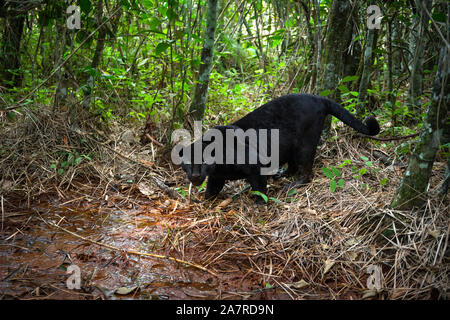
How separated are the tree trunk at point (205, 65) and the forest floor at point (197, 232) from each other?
3.14ft

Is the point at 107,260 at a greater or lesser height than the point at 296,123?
lesser

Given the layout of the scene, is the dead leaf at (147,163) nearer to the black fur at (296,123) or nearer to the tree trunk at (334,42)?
the black fur at (296,123)

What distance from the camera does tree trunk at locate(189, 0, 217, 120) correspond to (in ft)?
12.1

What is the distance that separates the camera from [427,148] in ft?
6.52

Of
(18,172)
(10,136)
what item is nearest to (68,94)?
(10,136)

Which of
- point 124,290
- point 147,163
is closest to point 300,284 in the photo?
point 124,290

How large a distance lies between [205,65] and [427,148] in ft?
8.88

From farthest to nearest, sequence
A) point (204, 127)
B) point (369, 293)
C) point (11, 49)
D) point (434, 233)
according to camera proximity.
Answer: point (11, 49), point (204, 127), point (434, 233), point (369, 293)

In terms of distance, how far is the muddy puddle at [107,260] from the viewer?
1.88 m

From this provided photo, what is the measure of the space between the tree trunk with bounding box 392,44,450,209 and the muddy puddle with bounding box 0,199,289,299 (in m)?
1.12

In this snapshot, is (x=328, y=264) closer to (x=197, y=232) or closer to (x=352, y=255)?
(x=352, y=255)

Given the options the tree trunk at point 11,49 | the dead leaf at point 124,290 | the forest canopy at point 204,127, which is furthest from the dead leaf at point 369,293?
the tree trunk at point 11,49

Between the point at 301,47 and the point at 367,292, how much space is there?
470 centimetres

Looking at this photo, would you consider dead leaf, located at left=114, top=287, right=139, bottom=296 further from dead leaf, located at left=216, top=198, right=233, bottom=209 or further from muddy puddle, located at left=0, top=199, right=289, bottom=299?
dead leaf, located at left=216, top=198, right=233, bottom=209
